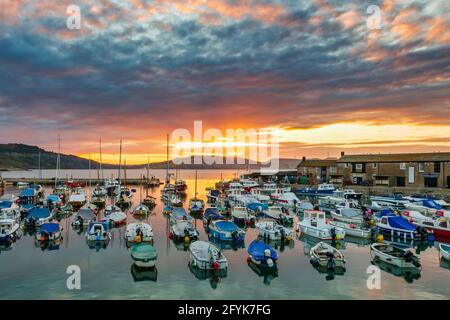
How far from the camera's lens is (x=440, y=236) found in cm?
3828

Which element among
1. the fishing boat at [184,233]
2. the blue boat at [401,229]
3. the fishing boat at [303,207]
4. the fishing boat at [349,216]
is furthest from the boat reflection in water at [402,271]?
the fishing boat at [303,207]

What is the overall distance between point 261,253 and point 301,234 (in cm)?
1482

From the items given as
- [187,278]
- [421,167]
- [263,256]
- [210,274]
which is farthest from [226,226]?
[421,167]

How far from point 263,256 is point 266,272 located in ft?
4.26

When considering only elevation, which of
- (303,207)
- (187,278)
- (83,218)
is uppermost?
(303,207)

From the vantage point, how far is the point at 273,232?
3744 cm

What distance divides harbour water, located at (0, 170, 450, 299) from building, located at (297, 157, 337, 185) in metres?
61.1

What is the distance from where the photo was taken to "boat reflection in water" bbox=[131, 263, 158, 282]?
24938 millimetres

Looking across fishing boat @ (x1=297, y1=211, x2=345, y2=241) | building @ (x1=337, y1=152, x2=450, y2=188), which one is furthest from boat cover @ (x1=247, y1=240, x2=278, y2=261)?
building @ (x1=337, y1=152, x2=450, y2=188)

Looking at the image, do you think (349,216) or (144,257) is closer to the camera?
(144,257)

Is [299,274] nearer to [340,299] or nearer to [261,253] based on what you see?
[261,253]

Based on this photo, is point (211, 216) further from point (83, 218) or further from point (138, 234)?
point (83, 218)

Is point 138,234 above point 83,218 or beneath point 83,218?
beneath
